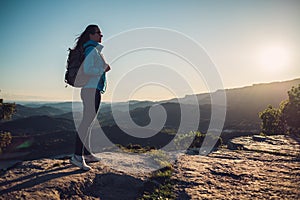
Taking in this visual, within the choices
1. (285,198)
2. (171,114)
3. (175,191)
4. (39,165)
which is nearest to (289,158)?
(285,198)

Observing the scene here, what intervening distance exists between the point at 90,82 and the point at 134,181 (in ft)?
5.87

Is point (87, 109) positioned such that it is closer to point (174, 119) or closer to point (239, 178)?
point (239, 178)

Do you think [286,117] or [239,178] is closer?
[239,178]

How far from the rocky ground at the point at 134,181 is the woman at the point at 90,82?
0.45 m

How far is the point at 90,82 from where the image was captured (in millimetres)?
3748

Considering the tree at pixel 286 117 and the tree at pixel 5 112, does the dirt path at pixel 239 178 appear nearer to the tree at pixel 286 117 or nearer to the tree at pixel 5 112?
the tree at pixel 5 112

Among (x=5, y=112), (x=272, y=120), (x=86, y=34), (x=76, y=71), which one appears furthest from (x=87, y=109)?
(x=272, y=120)

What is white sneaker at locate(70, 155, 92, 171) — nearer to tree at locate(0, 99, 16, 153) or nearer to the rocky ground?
the rocky ground

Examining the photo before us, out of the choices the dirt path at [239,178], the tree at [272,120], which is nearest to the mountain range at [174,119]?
the tree at [272,120]

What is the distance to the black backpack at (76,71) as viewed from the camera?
3.68 meters

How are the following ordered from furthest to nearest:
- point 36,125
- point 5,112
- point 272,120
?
point 36,125 → point 272,120 → point 5,112

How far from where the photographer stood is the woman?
3674 mm

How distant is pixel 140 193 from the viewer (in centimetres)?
348

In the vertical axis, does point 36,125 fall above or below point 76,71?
below
